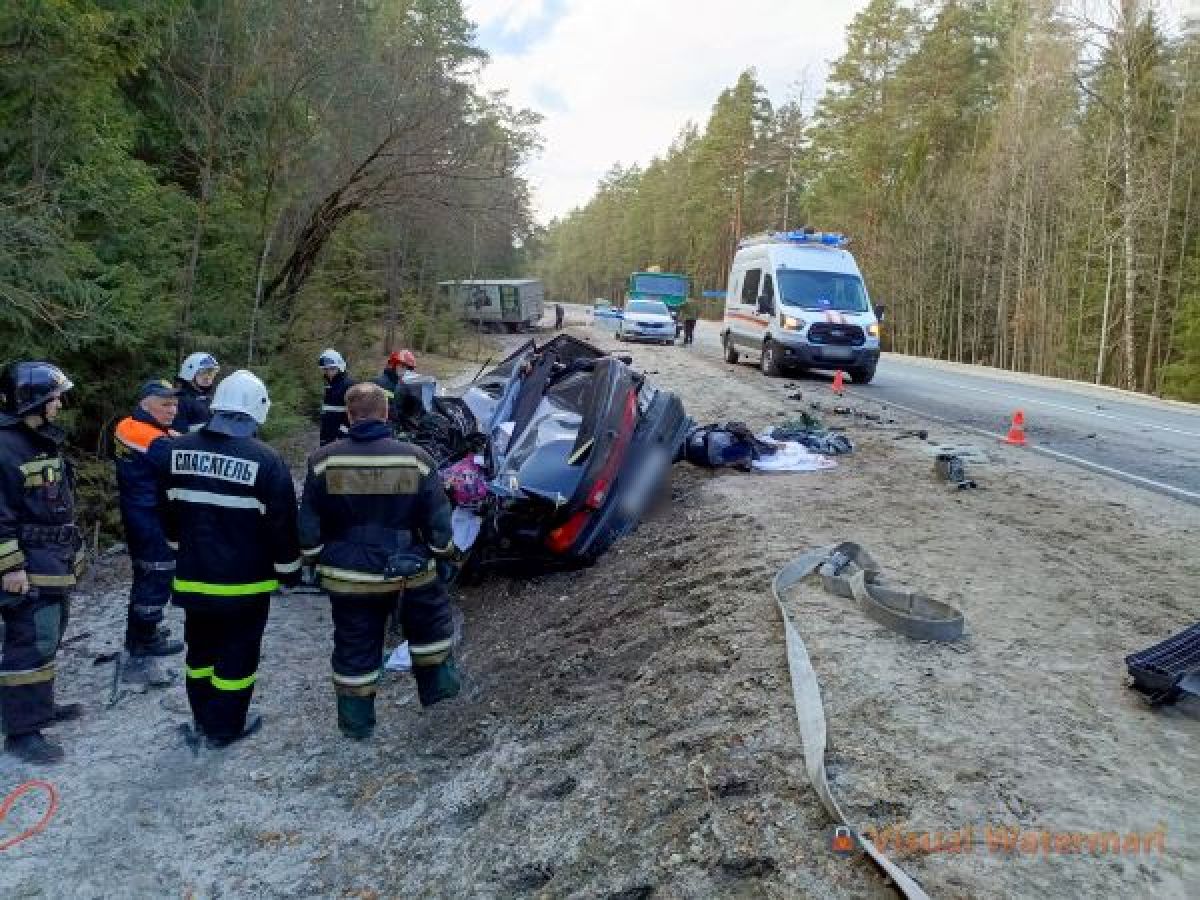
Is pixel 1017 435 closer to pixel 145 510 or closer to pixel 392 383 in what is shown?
pixel 392 383

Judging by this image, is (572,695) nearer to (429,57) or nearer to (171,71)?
(171,71)

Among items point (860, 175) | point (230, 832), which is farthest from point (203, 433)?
point (860, 175)

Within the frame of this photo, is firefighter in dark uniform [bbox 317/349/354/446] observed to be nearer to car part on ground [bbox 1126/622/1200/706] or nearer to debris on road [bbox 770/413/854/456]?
debris on road [bbox 770/413/854/456]

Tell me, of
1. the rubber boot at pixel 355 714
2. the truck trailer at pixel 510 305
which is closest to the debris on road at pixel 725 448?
the rubber boot at pixel 355 714

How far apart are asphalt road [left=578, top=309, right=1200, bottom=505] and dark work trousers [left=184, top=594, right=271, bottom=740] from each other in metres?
7.15

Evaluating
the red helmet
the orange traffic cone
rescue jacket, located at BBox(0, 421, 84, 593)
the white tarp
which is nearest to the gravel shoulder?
rescue jacket, located at BBox(0, 421, 84, 593)

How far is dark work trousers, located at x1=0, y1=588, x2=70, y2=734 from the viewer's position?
4.01m

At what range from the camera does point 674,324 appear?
2691cm

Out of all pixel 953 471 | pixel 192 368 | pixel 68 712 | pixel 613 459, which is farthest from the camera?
pixel 953 471

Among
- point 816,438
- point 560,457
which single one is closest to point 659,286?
point 816,438

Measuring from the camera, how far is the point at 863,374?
611 inches

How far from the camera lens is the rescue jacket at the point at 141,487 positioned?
189 inches

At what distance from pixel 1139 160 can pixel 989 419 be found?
17.4m

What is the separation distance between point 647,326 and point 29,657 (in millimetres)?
23390
